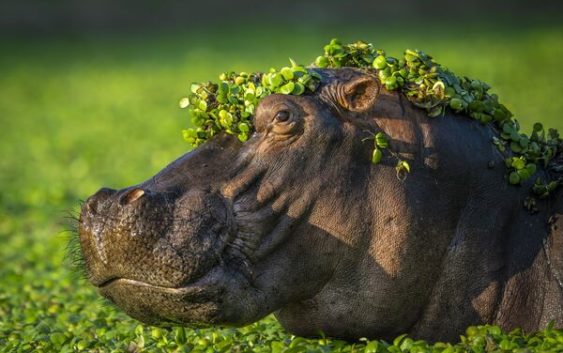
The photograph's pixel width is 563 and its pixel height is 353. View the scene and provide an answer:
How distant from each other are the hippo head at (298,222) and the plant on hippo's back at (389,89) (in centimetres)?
6

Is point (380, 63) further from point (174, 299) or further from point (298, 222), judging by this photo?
point (174, 299)

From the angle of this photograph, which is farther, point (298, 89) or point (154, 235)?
point (298, 89)

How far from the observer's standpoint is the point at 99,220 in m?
3.78

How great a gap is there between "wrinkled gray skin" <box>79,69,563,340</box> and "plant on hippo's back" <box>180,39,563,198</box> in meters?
0.05

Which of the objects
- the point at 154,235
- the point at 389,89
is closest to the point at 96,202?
the point at 154,235

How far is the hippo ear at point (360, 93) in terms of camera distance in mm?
4125

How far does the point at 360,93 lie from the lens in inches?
164

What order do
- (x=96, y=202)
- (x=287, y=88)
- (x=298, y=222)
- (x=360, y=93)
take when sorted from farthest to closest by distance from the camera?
1. (x=360, y=93)
2. (x=287, y=88)
3. (x=298, y=222)
4. (x=96, y=202)

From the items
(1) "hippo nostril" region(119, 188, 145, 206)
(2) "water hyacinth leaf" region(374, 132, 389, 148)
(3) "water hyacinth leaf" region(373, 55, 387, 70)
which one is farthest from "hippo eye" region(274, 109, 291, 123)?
(1) "hippo nostril" region(119, 188, 145, 206)

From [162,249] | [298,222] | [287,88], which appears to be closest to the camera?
[162,249]

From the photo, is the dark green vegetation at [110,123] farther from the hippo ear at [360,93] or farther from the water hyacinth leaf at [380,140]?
the hippo ear at [360,93]

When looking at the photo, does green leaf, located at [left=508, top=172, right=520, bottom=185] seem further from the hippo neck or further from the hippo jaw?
the hippo jaw

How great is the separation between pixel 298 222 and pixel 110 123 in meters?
12.2

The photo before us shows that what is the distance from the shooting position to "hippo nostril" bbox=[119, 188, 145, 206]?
Result: 3.75 m
